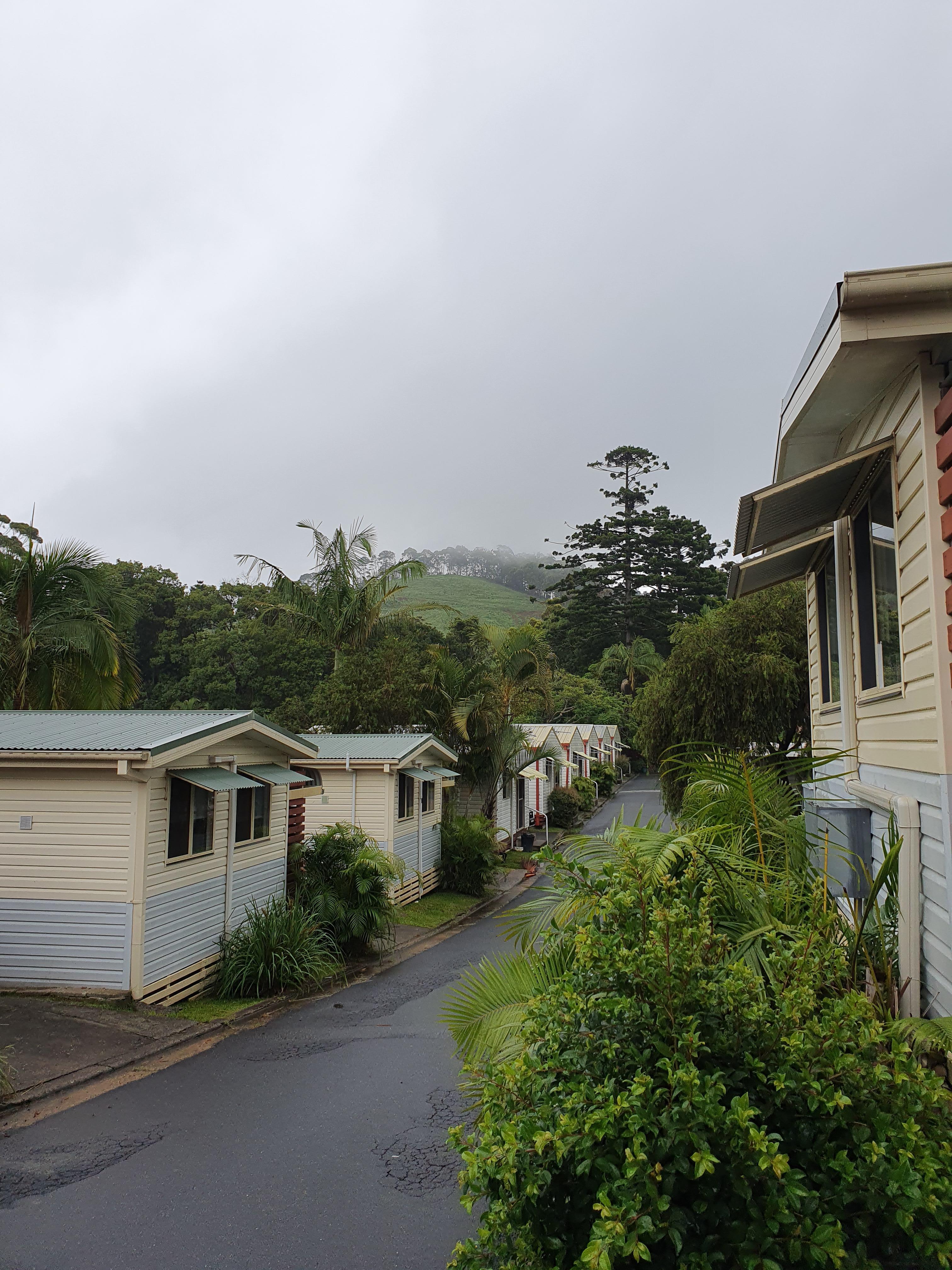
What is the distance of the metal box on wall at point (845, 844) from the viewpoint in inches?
212

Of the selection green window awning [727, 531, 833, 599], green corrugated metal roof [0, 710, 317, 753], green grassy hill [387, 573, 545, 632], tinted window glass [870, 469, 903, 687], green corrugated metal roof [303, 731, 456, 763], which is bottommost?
green corrugated metal roof [303, 731, 456, 763]

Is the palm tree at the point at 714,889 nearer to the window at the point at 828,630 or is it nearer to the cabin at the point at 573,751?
the window at the point at 828,630

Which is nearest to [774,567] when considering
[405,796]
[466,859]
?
[405,796]

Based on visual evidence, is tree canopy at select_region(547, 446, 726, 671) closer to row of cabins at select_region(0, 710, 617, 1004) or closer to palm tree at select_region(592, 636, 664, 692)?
palm tree at select_region(592, 636, 664, 692)

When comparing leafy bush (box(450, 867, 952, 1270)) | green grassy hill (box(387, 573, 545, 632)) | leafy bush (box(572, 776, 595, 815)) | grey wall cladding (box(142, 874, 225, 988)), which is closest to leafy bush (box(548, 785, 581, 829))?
leafy bush (box(572, 776, 595, 815))

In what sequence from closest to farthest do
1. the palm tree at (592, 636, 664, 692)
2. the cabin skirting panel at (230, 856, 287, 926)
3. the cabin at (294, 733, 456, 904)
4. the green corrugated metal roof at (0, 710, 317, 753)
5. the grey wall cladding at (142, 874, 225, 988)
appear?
the green corrugated metal roof at (0, 710, 317, 753), the grey wall cladding at (142, 874, 225, 988), the cabin skirting panel at (230, 856, 287, 926), the cabin at (294, 733, 456, 904), the palm tree at (592, 636, 664, 692)

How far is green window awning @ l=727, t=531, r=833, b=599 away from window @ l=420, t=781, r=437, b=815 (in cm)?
1307

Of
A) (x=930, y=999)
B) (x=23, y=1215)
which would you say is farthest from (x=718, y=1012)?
(x=23, y=1215)

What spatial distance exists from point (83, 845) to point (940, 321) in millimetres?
9991

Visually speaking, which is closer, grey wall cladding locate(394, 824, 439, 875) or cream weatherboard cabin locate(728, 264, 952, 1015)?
cream weatherboard cabin locate(728, 264, 952, 1015)

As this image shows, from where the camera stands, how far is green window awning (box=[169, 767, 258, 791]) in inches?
429

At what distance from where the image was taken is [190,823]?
11.4 m

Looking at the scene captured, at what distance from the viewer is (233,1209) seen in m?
5.71

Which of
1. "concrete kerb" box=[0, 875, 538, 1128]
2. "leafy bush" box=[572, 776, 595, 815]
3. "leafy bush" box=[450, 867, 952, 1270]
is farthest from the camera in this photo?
"leafy bush" box=[572, 776, 595, 815]
